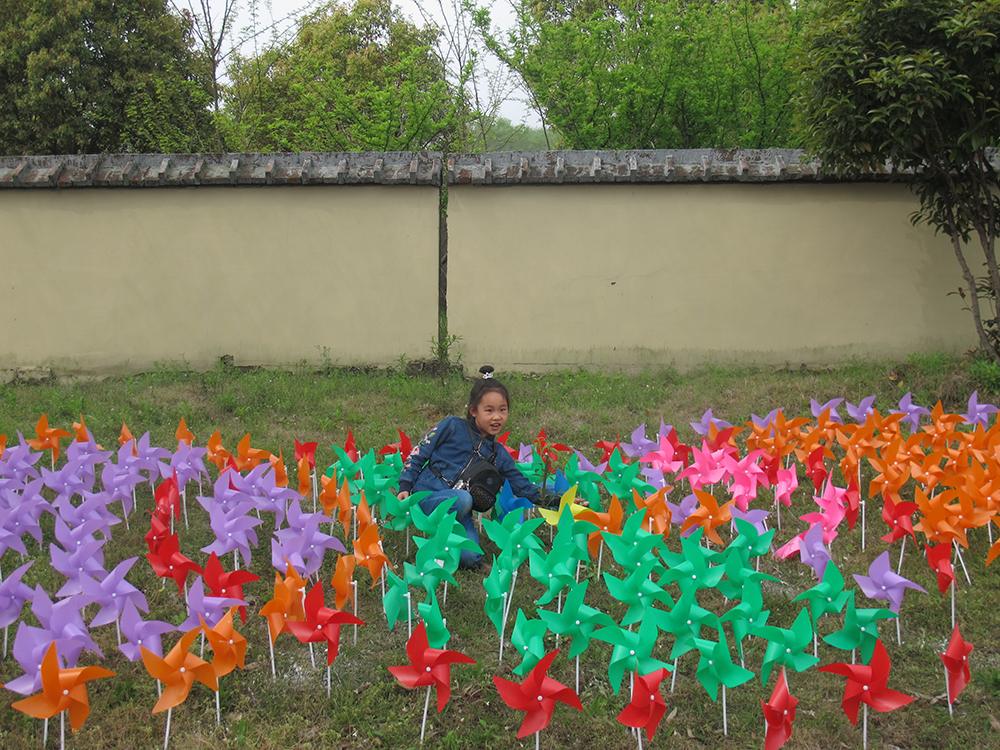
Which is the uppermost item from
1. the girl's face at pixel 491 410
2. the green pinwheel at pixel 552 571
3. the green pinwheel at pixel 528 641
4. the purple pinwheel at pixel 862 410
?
the girl's face at pixel 491 410

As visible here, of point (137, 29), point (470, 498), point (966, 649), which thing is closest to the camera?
point (966, 649)

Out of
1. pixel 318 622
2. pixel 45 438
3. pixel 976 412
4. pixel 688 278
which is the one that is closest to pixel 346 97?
pixel 688 278

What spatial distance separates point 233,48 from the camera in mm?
10570

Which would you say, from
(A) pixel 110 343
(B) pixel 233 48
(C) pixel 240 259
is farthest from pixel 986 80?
(B) pixel 233 48

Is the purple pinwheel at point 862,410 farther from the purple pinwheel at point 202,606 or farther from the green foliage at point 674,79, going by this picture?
the green foliage at point 674,79

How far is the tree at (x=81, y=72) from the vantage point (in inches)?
509

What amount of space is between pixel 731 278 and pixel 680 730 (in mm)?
5231

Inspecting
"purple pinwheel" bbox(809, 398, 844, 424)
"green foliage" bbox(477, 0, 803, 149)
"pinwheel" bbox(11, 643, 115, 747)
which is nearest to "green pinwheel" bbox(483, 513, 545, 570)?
"pinwheel" bbox(11, 643, 115, 747)

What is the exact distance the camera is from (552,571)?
112 inches

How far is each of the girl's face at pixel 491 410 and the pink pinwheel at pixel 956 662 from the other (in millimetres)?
1900

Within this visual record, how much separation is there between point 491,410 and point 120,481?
1.74 m

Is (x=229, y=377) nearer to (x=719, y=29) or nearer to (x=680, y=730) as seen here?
(x=680, y=730)

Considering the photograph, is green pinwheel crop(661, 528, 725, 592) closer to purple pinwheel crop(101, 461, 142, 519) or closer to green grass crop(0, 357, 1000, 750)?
green grass crop(0, 357, 1000, 750)

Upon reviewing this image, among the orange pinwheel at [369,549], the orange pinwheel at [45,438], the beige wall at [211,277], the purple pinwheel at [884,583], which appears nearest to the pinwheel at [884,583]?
the purple pinwheel at [884,583]
